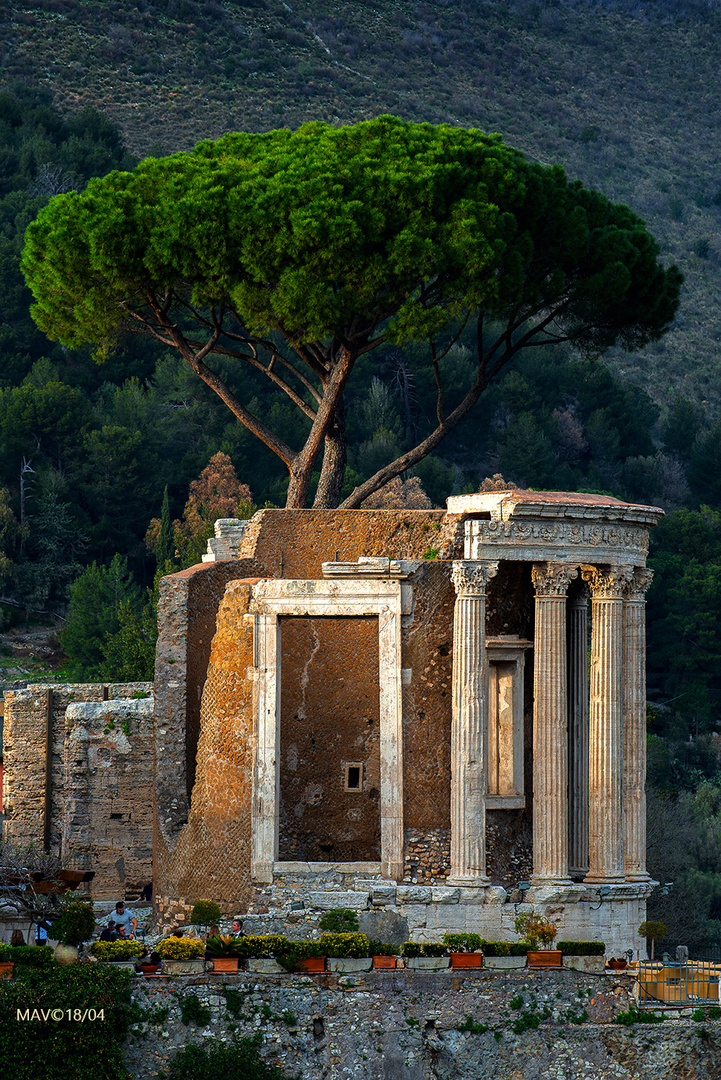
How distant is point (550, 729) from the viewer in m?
25.3

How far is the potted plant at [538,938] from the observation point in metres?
21.7

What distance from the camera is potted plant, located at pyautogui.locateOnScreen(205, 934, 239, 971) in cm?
2080

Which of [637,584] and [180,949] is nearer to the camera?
[180,949]

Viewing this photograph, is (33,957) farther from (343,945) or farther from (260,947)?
(343,945)

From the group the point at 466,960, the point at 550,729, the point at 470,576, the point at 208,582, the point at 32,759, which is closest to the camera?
the point at 466,960

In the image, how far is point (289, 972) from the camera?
21000mm

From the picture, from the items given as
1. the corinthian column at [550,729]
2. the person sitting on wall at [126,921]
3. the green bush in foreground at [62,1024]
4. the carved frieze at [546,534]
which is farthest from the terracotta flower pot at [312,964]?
the carved frieze at [546,534]

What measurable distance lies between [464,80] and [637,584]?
206 feet

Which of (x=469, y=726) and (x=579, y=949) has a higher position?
(x=469, y=726)

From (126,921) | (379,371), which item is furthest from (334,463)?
(379,371)

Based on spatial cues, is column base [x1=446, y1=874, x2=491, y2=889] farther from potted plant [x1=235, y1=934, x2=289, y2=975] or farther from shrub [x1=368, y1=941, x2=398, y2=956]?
potted plant [x1=235, y1=934, x2=289, y2=975]

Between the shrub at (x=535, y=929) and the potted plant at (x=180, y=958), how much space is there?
4.69m

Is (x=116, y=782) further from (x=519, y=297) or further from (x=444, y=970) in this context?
(x=519, y=297)

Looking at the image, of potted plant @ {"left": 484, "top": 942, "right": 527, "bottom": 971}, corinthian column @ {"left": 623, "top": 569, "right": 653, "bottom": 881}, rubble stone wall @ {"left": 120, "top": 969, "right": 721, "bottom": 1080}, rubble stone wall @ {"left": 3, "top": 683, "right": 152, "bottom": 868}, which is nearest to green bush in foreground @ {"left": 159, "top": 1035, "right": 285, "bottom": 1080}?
rubble stone wall @ {"left": 120, "top": 969, "right": 721, "bottom": 1080}
